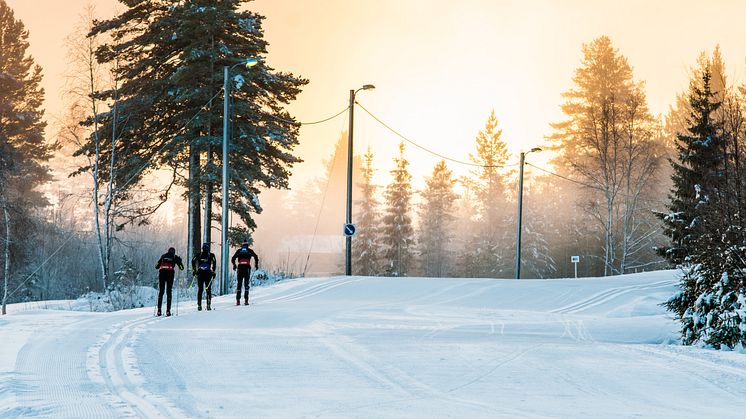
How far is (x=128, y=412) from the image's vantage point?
7.03 meters

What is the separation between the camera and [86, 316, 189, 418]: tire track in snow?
718cm

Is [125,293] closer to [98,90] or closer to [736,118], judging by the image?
[98,90]

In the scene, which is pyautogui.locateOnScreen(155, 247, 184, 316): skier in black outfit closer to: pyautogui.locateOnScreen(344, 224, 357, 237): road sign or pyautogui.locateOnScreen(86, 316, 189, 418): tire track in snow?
pyautogui.locateOnScreen(86, 316, 189, 418): tire track in snow

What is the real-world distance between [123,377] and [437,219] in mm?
73997

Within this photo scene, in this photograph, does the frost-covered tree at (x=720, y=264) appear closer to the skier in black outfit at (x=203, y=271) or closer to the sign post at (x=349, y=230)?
the skier in black outfit at (x=203, y=271)

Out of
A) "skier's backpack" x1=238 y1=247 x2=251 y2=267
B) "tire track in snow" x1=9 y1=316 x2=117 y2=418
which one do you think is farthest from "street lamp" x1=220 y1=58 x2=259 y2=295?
"tire track in snow" x1=9 y1=316 x2=117 y2=418

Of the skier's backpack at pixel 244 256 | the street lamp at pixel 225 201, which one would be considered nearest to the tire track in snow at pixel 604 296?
the skier's backpack at pixel 244 256

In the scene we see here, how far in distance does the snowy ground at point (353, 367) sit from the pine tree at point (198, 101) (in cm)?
1148

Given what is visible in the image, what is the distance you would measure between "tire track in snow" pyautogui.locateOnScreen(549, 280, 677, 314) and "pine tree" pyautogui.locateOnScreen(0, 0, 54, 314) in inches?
1074

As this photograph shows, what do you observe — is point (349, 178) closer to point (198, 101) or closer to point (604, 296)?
point (198, 101)

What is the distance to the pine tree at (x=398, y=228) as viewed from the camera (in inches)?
2817

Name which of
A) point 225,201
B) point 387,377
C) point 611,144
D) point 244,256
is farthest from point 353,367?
point 611,144

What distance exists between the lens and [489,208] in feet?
260

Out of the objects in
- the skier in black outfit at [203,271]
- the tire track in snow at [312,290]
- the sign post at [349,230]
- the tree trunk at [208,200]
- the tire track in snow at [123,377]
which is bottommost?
the tire track in snow at [123,377]
